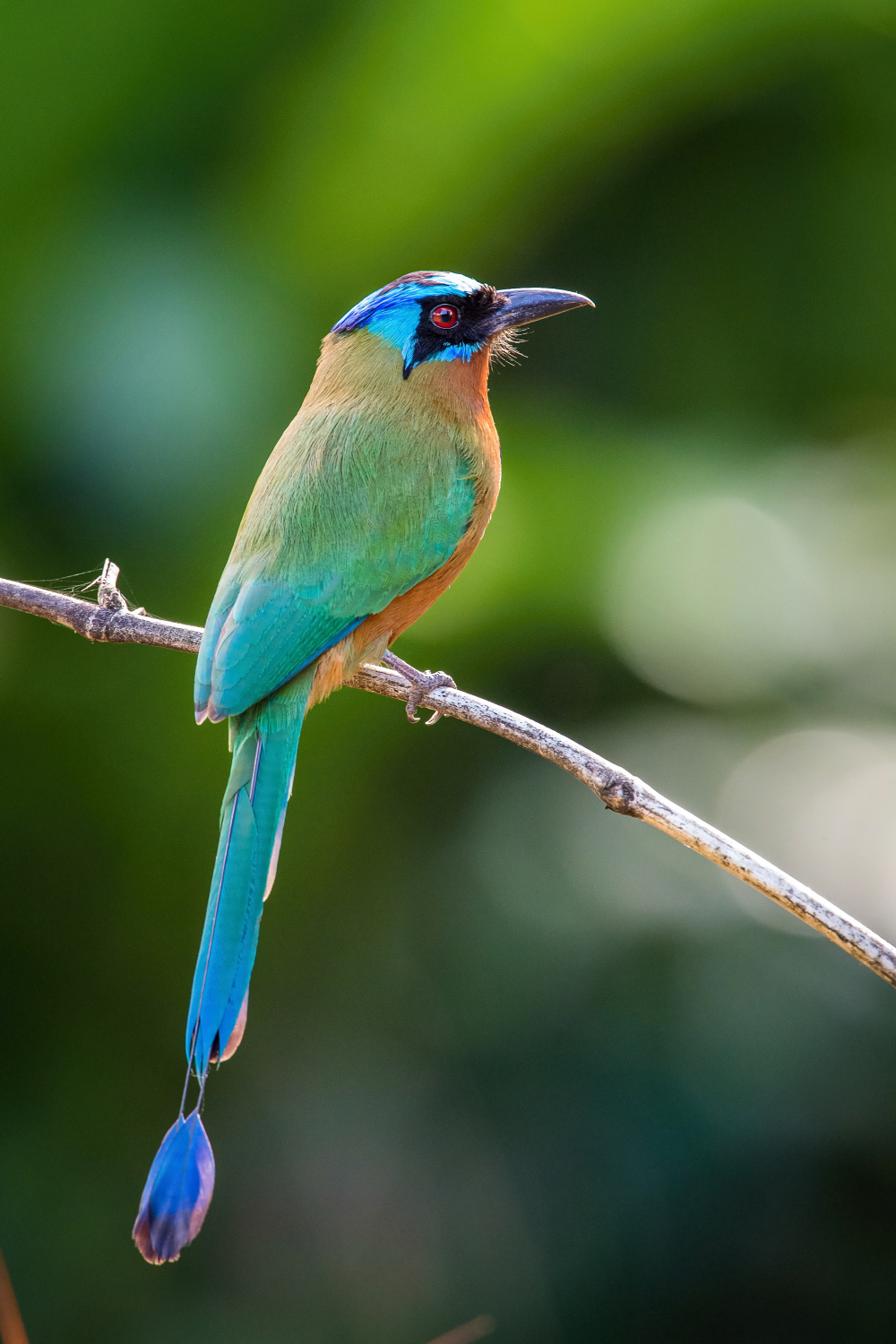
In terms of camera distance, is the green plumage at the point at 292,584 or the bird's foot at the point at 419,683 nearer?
the green plumage at the point at 292,584

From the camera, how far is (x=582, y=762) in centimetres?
230

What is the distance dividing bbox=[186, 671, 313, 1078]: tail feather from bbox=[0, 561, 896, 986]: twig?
0.24 meters

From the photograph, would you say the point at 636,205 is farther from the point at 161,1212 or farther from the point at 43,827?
the point at 161,1212

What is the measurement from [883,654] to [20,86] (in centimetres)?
307

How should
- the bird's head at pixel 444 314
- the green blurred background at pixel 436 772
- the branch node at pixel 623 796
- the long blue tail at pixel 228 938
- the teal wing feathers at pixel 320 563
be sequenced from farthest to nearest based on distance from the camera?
the green blurred background at pixel 436 772 < the bird's head at pixel 444 314 < the teal wing feathers at pixel 320 563 < the branch node at pixel 623 796 < the long blue tail at pixel 228 938

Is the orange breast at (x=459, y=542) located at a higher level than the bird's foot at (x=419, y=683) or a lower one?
higher

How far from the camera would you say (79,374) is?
3807 mm

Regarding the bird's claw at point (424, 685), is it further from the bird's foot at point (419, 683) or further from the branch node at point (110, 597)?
the branch node at point (110, 597)

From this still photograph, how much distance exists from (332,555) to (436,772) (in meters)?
1.37

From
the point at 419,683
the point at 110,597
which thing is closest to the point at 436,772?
the point at 419,683

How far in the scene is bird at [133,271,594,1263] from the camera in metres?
2.32

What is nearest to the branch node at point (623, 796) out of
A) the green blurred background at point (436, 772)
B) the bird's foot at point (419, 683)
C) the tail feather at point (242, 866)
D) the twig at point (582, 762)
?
the twig at point (582, 762)

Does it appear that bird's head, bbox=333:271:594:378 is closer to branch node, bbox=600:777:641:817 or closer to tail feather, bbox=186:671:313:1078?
→ tail feather, bbox=186:671:313:1078

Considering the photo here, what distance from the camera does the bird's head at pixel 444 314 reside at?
3121 mm
